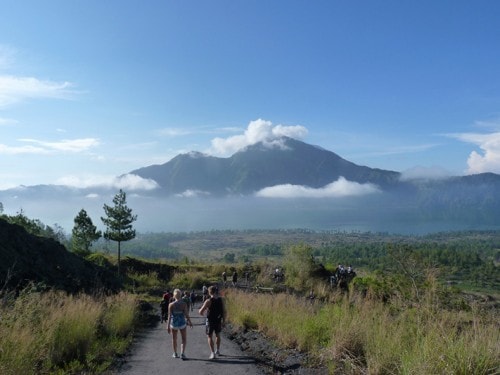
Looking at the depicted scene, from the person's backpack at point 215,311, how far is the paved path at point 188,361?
2.72 feet

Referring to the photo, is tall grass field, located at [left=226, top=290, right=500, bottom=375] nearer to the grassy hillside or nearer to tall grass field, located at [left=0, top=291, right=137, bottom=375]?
tall grass field, located at [left=0, top=291, right=137, bottom=375]

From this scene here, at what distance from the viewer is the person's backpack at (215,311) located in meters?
9.12

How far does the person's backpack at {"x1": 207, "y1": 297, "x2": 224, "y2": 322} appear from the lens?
9125 millimetres

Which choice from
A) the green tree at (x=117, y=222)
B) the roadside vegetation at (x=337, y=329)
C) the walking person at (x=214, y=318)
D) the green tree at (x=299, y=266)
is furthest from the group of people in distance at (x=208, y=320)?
the green tree at (x=117, y=222)

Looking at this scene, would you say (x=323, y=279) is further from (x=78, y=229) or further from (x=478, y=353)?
(x=78, y=229)

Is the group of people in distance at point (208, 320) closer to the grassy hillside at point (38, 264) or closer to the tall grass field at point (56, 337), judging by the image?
the tall grass field at point (56, 337)

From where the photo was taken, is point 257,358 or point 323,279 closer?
point 257,358

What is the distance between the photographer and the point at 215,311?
9148 mm

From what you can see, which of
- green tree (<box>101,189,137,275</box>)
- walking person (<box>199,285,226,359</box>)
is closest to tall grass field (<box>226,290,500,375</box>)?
walking person (<box>199,285,226,359</box>)

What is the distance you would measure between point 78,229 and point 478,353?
47912mm

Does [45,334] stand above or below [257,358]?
above

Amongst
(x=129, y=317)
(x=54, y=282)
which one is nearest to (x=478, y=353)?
(x=129, y=317)

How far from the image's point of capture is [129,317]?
12367mm

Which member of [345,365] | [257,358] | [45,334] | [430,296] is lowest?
[257,358]
